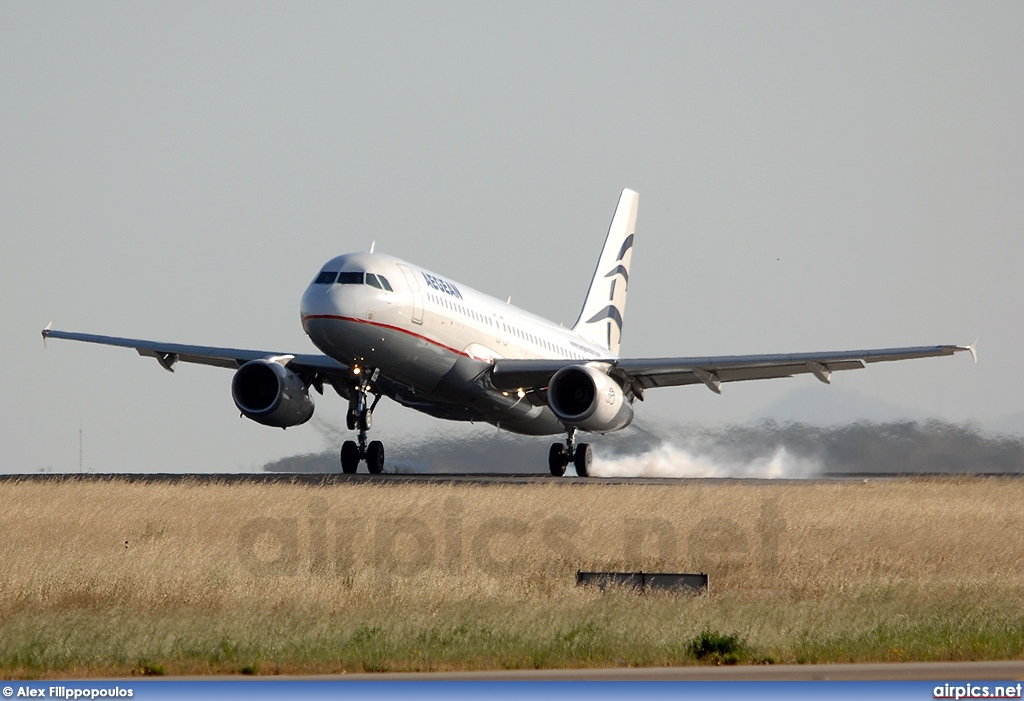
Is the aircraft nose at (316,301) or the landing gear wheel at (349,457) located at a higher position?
the aircraft nose at (316,301)

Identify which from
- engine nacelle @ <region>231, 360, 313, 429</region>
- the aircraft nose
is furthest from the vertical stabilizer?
the aircraft nose

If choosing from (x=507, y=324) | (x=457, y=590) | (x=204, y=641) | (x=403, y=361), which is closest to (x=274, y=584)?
(x=457, y=590)

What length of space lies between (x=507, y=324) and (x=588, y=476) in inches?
194

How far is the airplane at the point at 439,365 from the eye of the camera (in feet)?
101

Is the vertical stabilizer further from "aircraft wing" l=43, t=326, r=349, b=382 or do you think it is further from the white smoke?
"aircraft wing" l=43, t=326, r=349, b=382

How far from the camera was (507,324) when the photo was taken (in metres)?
36.2

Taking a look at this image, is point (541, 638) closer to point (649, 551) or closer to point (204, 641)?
point (204, 641)

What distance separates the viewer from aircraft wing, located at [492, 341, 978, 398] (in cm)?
3400

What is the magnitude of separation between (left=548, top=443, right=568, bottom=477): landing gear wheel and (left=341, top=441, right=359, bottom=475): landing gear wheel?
5.26 metres

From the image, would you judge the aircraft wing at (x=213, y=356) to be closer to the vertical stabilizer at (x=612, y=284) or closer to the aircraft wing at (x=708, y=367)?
the aircraft wing at (x=708, y=367)

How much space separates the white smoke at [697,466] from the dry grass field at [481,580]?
Answer: 12920 millimetres

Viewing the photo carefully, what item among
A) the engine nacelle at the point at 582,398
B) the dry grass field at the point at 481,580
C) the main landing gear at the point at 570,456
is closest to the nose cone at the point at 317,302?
the dry grass field at the point at 481,580

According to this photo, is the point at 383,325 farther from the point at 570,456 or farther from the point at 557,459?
the point at 570,456

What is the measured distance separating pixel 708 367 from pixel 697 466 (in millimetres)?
5612
